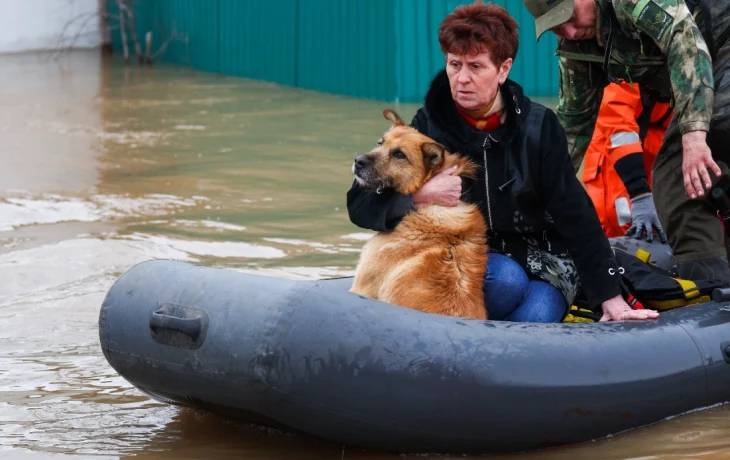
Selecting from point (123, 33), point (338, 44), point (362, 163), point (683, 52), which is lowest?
point (123, 33)

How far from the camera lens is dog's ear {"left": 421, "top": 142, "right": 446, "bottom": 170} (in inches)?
177

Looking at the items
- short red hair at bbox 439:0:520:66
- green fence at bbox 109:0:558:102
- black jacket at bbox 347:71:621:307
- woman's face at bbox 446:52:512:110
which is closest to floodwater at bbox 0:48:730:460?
green fence at bbox 109:0:558:102

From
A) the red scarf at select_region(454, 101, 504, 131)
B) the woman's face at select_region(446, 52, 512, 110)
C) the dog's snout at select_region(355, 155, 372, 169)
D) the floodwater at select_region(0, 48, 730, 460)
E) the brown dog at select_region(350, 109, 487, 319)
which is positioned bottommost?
the floodwater at select_region(0, 48, 730, 460)

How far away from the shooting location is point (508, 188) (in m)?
4.62

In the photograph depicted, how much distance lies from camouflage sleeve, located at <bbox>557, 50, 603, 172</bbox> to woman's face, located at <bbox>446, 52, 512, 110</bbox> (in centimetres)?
106

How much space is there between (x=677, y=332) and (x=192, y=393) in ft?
6.38

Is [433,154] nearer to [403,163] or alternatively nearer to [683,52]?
[403,163]

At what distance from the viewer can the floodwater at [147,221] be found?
4.70 meters

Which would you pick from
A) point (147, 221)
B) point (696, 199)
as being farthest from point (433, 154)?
point (147, 221)

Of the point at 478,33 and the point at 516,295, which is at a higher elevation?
the point at 478,33

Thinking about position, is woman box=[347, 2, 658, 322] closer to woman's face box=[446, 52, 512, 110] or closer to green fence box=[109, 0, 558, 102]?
woman's face box=[446, 52, 512, 110]

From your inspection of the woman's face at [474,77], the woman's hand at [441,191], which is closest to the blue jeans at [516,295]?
the woman's hand at [441,191]

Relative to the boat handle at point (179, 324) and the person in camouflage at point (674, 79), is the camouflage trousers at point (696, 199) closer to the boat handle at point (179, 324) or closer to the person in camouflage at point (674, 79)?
the person in camouflage at point (674, 79)

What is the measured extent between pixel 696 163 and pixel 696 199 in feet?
1.64
